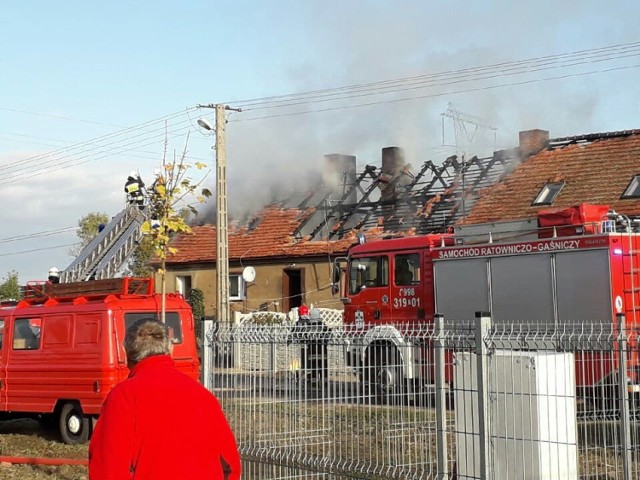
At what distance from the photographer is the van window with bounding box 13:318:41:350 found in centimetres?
1449

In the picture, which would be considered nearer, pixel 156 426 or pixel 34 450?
pixel 156 426

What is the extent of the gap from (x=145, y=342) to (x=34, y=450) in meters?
9.58

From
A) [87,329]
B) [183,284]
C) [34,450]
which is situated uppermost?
[183,284]

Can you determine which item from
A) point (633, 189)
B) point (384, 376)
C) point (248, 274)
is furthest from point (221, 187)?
point (384, 376)

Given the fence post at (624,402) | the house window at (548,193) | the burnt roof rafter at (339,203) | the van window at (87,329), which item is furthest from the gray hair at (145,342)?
the burnt roof rafter at (339,203)

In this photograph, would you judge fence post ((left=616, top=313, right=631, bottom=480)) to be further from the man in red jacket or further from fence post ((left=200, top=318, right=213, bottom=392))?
fence post ((left=200, top=318, right=213, bottom=392))

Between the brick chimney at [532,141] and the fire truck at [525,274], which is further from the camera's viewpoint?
the brick chimney at [532,141]

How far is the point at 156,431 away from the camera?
4.19 meters

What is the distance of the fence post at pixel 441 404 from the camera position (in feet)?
21.9

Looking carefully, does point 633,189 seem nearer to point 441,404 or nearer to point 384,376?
point 384,376

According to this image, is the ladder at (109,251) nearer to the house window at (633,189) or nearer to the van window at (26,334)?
the house window at (633,189)

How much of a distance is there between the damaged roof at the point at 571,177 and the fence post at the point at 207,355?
18588 mm

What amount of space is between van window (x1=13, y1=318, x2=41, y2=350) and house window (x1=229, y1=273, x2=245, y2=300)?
20.1 meters

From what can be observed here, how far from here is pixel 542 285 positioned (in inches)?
619
